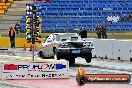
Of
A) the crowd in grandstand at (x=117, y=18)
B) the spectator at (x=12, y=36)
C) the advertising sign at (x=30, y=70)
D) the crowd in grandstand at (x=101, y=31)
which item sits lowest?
the spectator at (x=12, y=36)

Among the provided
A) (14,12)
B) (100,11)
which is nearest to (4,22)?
(14,12)

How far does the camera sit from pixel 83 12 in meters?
47.8

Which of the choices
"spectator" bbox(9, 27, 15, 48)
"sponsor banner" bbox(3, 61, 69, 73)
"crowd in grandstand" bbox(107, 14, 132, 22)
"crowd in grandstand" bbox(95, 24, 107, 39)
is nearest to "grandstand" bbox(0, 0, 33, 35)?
"spectator" bbox(9, 27, 15, 48)

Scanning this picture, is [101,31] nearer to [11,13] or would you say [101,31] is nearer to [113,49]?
[113,49]

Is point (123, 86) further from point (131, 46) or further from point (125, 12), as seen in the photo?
point (125, 12)

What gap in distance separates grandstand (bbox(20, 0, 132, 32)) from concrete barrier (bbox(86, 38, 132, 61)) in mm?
11895

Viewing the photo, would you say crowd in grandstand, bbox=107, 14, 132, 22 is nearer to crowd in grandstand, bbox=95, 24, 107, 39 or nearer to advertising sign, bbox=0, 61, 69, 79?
crowd in grandstand, bbox=95, 24, 107, 39

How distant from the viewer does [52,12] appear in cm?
4819

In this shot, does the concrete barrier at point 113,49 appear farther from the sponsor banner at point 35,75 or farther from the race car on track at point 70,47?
the sponsor banner at point 35,75

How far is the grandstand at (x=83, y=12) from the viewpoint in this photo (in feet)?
138

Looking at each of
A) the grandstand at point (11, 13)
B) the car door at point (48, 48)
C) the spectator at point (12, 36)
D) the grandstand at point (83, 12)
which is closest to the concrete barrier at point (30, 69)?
the car door at point (48, 48)

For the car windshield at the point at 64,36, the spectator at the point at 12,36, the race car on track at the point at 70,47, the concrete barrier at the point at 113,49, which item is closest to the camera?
the race car on track at the point at 70,47

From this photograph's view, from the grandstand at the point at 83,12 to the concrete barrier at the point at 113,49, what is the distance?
468 inches

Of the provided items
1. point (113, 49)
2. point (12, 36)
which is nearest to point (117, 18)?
point (12, 36)
